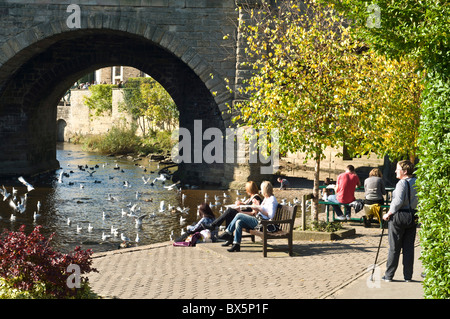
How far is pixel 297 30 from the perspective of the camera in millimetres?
12812

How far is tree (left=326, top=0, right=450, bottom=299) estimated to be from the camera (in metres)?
6.73

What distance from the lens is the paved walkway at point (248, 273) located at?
26.0 feet

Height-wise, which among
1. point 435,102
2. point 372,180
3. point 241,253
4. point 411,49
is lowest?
point 241,253

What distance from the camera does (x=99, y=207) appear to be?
18750 millimetres

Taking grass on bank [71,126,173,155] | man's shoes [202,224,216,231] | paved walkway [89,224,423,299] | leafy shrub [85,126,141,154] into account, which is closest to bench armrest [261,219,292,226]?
paved walkway [89,224,423,299]

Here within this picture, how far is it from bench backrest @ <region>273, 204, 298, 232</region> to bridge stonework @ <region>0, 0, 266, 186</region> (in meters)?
9.62

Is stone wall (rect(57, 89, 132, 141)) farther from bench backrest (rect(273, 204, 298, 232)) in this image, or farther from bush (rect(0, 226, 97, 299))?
bush (rect(0, 226, 97, 299))

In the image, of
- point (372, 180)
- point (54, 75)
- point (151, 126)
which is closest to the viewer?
point (372, 180)

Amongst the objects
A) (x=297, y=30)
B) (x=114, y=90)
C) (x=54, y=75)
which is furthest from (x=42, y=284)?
(x=114, y=90)

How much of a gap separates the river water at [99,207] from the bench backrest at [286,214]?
11.9ft

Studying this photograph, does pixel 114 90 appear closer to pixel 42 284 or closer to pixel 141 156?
pixel 141 156

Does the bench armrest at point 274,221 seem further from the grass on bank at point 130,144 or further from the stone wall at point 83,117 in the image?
the stone wall at point 83,117

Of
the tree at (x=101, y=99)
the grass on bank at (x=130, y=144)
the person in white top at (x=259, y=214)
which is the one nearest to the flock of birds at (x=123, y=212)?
the person in white top at (x=259, y=214)
